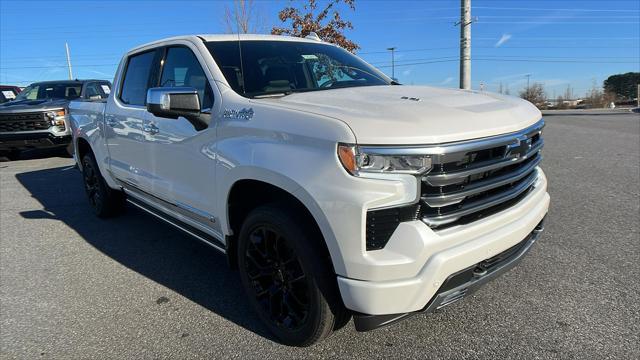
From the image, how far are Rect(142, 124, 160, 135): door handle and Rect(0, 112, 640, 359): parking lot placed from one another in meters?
1.20

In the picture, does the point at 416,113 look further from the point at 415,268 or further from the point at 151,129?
the point at 151,129

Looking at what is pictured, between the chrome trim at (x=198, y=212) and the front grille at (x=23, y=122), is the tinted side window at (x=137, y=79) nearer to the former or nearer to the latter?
the chrome trim at (x=198, y=212)

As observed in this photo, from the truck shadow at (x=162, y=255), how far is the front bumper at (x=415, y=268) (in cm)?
95

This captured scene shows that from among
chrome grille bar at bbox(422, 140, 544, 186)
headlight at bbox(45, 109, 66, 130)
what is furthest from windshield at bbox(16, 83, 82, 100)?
chrome grille bar at bbox(422, 140, 544, 186)

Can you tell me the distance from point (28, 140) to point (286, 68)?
9.64m

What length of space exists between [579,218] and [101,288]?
15.2 ft

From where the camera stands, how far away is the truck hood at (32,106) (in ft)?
34.9

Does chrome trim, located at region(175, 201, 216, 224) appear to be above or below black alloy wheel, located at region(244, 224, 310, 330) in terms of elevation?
above

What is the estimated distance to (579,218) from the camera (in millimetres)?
4816

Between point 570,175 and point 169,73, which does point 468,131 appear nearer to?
point 169,73

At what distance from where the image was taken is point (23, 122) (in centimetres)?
1066

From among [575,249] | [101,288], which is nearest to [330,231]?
[101,288]

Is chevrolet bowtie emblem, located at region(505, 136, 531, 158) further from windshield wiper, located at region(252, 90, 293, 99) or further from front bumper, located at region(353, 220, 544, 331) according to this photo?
windshield wiper, located at region(252, 90, 293, 99)

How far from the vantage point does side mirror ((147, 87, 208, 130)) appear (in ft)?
9.62
